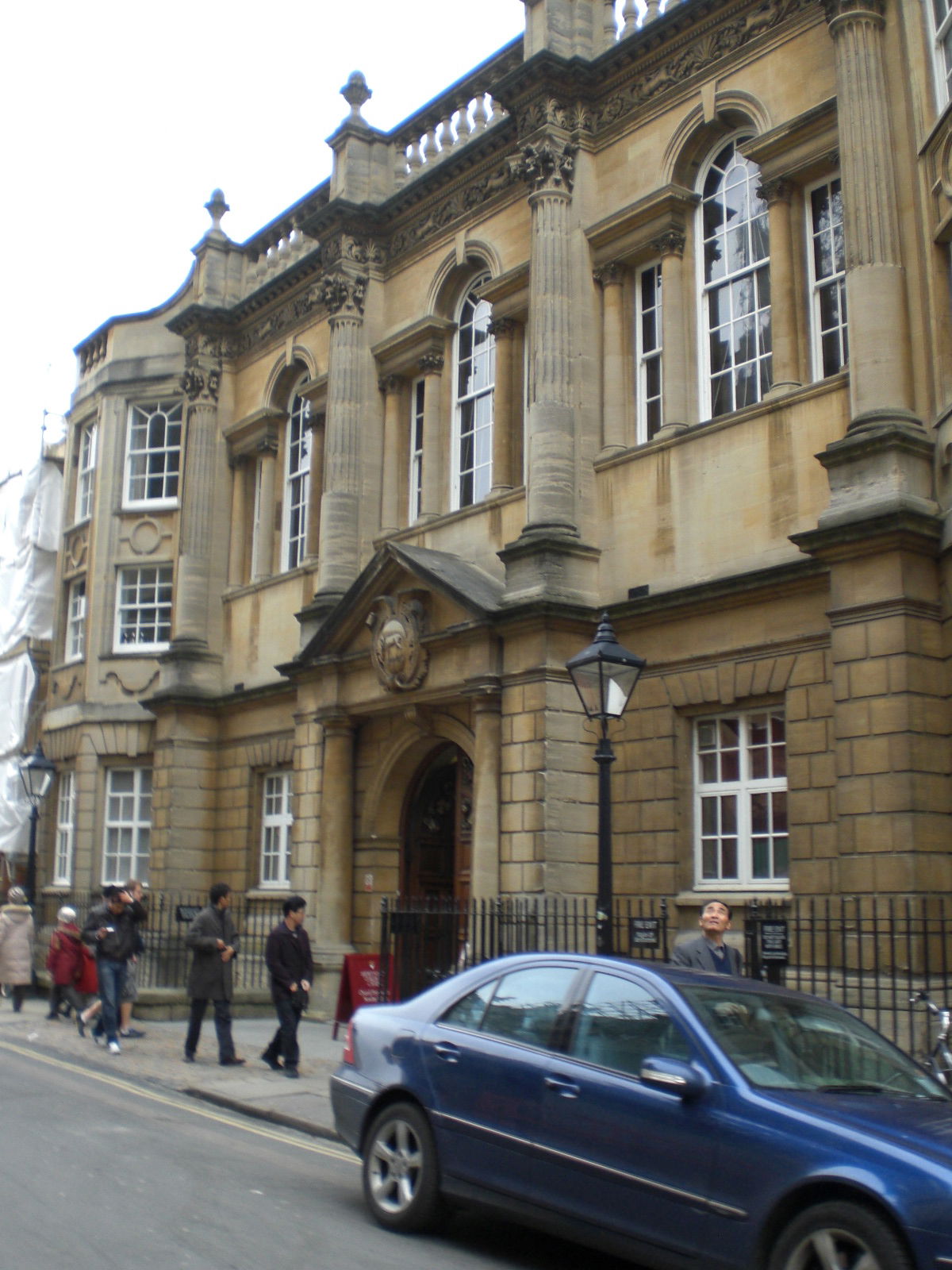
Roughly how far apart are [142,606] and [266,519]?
13.8ft

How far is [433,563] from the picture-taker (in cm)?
1811

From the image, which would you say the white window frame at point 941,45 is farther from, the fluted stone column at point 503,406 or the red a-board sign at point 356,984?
the red a-board sign at point 356,984

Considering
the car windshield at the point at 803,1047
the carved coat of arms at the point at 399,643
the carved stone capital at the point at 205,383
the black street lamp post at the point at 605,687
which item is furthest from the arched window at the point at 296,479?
the car windshield at the point at 803,1047

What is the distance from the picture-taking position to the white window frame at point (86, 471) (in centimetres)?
2867

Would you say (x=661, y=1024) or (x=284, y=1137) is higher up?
(x=661, y=1024)

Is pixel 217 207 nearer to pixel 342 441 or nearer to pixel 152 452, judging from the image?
pixel 152 452

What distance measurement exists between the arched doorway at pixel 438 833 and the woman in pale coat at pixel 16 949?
5.57m

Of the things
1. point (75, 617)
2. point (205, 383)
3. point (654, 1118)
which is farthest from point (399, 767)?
point (654, 1118)

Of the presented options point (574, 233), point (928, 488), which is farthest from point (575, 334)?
point (928, 488)

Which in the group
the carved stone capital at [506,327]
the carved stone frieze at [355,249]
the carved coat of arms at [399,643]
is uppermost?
the carved stone frieze at [355,249]

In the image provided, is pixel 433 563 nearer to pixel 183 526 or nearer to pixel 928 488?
pixel 928 488

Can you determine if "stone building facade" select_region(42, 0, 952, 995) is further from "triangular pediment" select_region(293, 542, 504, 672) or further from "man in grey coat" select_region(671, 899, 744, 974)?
"man in grey coat" select_region(671, 899, 744, 974)

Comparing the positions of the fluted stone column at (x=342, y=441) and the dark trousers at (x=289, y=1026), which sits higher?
the fluted stone column at (x=342, y=441)

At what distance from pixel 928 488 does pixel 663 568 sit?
3.69 metres
